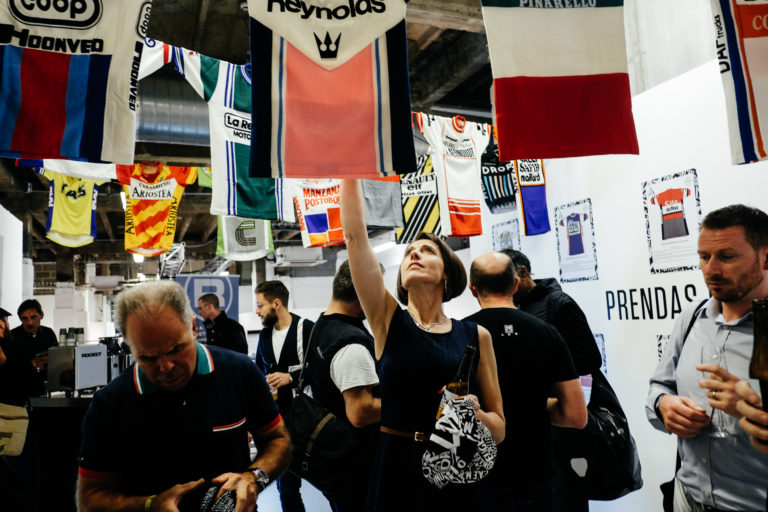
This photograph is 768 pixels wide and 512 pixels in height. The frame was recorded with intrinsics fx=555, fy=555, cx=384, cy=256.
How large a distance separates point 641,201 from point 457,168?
1.84m

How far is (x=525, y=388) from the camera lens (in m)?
2.13

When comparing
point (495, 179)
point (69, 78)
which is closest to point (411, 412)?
point (69, 78)

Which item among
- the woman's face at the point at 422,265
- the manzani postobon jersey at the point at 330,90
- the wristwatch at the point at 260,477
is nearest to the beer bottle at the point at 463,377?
the woman's face at the point at 422,265

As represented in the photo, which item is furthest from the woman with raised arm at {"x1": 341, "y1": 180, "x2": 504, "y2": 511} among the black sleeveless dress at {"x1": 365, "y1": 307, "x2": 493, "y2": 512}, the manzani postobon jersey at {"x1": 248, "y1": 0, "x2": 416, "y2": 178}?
the manzani postobon jersey at {"x1": 248, "y1": 0, "x2": 416, "y2": 178}

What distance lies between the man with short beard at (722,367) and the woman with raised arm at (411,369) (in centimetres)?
58

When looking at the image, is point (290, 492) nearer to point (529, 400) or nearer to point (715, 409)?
point (529, 400)

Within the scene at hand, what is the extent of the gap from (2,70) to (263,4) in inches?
37.0

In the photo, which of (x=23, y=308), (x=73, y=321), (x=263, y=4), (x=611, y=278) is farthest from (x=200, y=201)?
(x=263, y=4)

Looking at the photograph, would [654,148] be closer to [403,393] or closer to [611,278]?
[611,278]

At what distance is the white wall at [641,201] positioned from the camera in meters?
3.25

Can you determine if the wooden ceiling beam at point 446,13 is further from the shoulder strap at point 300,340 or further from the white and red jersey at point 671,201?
the shoulder strap at point 300,340

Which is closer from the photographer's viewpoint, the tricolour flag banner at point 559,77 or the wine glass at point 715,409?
the wine glass at point 715,409

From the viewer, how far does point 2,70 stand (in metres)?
1.95

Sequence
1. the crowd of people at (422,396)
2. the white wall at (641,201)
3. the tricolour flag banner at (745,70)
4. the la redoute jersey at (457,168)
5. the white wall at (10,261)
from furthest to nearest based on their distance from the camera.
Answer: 1. the white wall at (10,261)
2. the la redoute jersey at (457,168)
3. the white wall at (641,201)
4. the tricolour flag banner at (745,70)
5. the crowd of people at (422,396)
